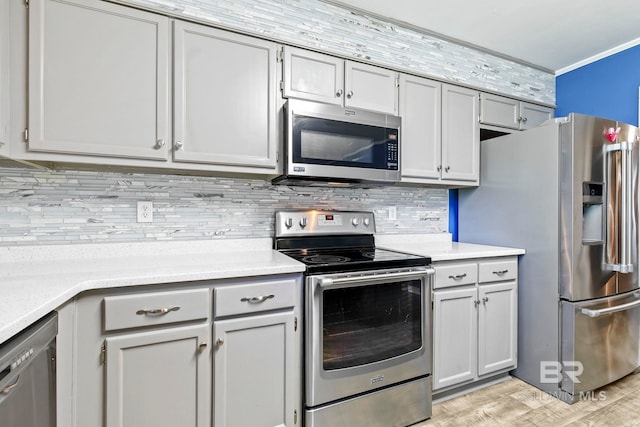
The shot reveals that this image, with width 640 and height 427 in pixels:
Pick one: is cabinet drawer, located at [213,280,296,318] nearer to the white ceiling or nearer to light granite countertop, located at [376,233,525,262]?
light granite countertop, located at [376,233,525,262]

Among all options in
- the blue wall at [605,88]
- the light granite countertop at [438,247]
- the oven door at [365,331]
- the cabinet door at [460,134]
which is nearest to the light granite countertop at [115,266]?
the light granite countertop at [438,247]

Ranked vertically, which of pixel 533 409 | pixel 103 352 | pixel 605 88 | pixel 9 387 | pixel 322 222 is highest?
pixel 605 88

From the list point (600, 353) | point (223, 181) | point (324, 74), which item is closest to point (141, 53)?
point (223, 181)

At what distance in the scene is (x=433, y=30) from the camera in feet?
7.98

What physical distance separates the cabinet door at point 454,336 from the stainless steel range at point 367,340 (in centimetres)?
14

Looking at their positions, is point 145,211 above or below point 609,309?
above

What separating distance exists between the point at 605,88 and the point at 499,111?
952mm

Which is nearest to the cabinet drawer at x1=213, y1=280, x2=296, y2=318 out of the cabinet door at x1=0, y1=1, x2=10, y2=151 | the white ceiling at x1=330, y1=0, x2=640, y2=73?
the cabinet door at x1=0, y1=1, x2=10, y2=151

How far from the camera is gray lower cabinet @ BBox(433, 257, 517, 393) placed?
6.59 feet

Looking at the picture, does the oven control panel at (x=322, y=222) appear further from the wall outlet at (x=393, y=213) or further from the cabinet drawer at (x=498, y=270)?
the cabinet drawer at (x=498, y=270)

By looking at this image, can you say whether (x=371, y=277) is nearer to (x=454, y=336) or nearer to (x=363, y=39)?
(x=454, y=336)

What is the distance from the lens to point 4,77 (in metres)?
1.31

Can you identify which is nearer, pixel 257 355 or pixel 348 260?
pixel 257 355
